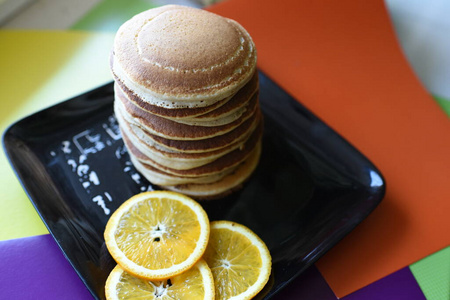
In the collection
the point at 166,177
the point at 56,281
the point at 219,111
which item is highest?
the point at 219,111

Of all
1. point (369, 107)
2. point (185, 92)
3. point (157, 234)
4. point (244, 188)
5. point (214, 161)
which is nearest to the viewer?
point (185, 92)

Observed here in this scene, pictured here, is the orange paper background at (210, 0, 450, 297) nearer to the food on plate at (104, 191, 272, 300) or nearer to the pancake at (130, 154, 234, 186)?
the food on plate at (104, 191, 272, 300)

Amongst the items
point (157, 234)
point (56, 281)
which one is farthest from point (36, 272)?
point (157, 234)

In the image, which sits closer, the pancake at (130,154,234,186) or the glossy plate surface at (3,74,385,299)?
the glossy plate surface at (3,74,385,299)

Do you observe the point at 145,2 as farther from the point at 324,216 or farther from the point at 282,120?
the point at 324,216

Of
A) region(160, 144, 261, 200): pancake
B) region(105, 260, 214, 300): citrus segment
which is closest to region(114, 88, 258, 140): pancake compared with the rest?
region(160, 144, 261, 200): pancake

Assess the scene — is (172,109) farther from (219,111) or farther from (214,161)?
(214,161)
